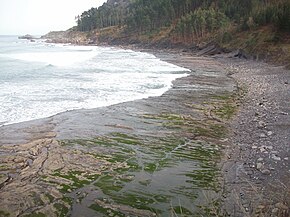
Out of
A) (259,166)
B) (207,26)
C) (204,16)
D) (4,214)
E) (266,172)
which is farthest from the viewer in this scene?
(207,26)

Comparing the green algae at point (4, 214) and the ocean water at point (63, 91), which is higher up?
the ocean water at point (63, 91)

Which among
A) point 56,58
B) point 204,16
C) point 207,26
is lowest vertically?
point 56,58

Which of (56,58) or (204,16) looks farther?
(204,16)

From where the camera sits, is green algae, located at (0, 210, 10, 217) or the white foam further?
the white foam

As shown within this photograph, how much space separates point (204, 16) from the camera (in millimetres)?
81562

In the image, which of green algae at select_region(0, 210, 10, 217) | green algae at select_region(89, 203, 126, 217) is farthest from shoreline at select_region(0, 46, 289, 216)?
green algae at select_region(0, 210, 10, 217)

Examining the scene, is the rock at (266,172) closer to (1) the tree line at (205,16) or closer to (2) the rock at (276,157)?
(2) the rock at (276,157)

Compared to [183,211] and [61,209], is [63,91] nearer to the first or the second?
[61,209]

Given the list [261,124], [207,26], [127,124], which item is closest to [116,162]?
[127,124]

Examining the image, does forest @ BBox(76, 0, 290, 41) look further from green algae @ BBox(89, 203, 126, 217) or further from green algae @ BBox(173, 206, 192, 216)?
green algae @ BBox(89, 203, 126, 217)

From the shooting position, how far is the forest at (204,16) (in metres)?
54.7

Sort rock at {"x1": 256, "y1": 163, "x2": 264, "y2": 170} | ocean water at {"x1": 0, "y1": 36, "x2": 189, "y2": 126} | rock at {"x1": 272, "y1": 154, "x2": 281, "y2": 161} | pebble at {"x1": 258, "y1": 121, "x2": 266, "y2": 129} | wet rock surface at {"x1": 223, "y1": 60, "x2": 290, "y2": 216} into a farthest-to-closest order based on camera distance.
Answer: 1. ocean water at {"x1": 0, "y1": 36, "x2": 189, "y2": 126}
2. pebble at {"x1": 258, "y1": 121, "x2": 266, "y2": 129}
3. rock at {"x1": 272, "y1": 154, "x2": 281, "y2": 161}
4. rock at {"x1": 256, "y1": 163, "x2": 264, "y2": 170}
5. wet rock surface at {"x1": 223, "y1": 60, "x2": 290, "y2": 216}

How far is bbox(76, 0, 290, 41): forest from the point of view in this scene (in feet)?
179

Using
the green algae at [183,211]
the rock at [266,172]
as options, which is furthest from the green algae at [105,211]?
the rock at [266,172]
